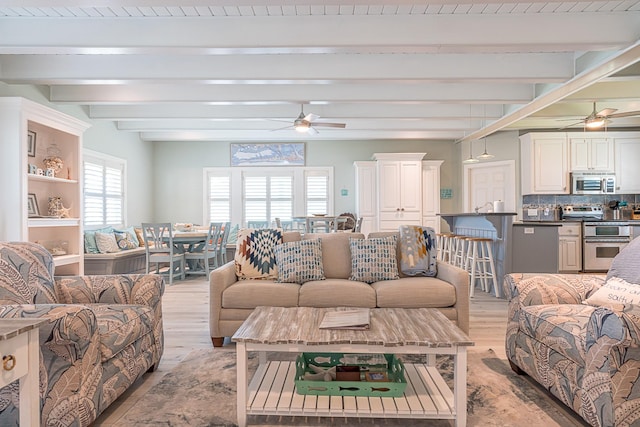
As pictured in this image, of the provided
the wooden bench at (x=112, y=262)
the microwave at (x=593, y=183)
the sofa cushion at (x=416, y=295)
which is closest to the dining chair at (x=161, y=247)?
the wooden bench at (x=112, y=262)

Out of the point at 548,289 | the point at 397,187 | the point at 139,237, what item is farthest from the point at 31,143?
the point at 397,187

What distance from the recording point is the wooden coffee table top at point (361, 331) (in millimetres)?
1951

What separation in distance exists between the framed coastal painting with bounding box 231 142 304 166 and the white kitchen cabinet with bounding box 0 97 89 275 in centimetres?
402

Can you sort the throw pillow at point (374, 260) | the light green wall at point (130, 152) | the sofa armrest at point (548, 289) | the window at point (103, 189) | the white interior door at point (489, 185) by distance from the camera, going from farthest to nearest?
the white interior door at point (489, 185) < the window at point (103, 189) < the light green wall at point (130, 152) < the throw pillow at point (374, 260) < the sofa armrest at point (548, 289)

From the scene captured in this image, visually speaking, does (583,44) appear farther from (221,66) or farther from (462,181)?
(462,181)

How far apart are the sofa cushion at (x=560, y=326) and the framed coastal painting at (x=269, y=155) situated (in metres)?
6.90

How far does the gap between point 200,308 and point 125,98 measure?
2.94 m

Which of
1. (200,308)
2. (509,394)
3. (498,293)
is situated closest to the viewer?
(509,394)

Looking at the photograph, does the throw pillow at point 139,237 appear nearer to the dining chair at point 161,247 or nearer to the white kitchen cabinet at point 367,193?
the dining chair at point 161,247

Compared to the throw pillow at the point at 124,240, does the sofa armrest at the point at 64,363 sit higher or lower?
lower

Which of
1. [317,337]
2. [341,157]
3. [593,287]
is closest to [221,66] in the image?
[317,337]

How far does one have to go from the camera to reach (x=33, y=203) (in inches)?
190

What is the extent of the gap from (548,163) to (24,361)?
26.6 ft

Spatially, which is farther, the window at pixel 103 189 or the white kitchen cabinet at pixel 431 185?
the white kitchen cabinet at pixel 431 185
